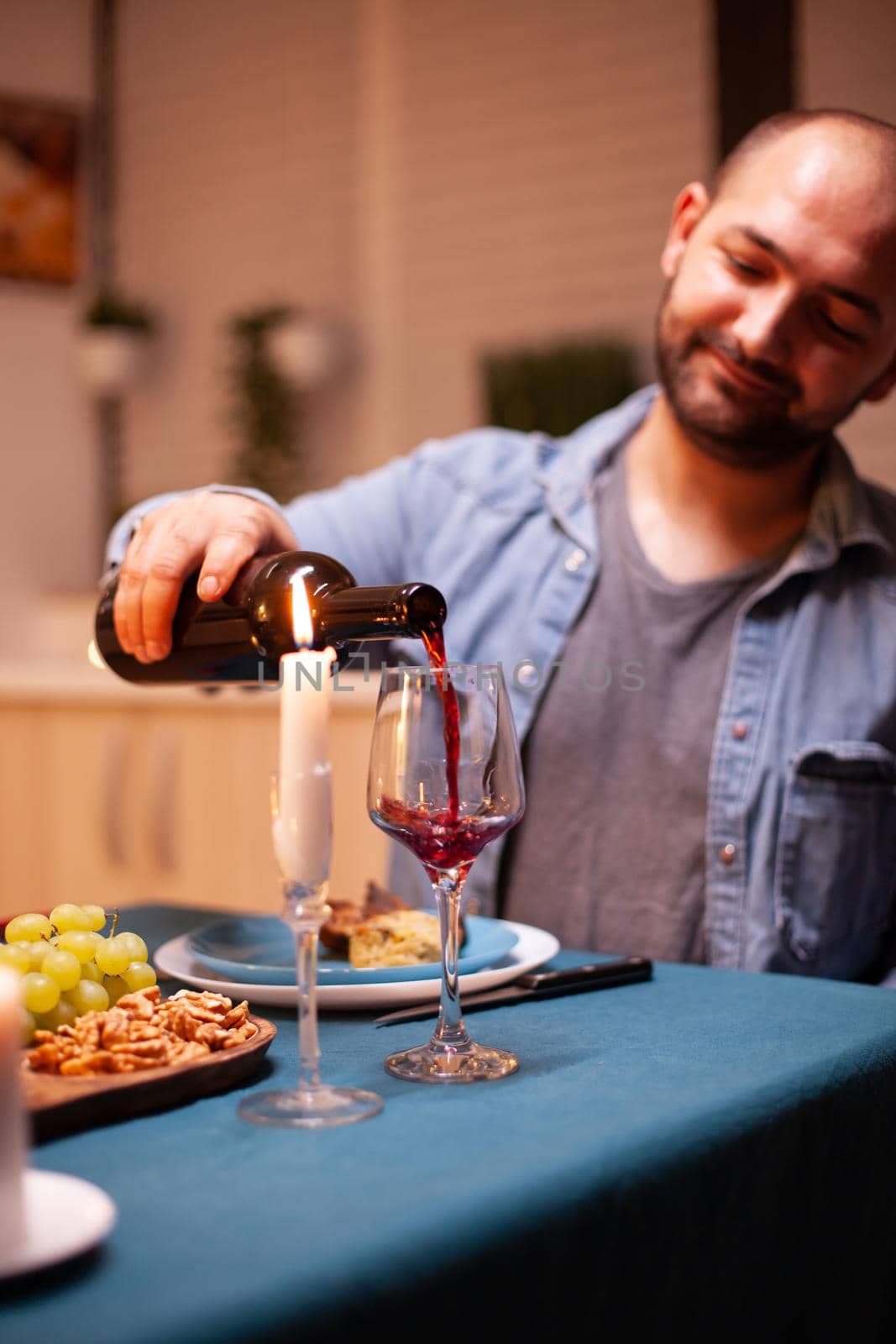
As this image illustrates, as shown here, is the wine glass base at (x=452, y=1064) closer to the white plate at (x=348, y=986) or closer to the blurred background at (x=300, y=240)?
the white plate at (x=348, y=986)

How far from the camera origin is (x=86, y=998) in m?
0.78

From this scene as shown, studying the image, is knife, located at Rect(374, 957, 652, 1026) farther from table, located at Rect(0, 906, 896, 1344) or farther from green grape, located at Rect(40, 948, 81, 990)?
green grape, located at Rect(40, 948, 81, 990)

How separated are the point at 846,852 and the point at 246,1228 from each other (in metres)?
1.11

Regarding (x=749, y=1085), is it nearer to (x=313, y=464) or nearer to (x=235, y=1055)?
(x=235, y=1055)

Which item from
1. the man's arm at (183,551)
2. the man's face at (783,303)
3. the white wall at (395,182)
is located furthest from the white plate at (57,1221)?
the white wall at (395,182)

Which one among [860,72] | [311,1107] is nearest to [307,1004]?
[311,1107]

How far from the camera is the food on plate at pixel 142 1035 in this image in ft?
2.31

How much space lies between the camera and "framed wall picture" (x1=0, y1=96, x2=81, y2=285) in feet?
14.3

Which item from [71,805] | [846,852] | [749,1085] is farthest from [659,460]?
[71,805]

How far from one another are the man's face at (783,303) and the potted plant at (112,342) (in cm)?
311

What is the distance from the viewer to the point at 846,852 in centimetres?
153

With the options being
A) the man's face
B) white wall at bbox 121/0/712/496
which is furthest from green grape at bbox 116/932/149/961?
white wall at bbox 121/0/712/496

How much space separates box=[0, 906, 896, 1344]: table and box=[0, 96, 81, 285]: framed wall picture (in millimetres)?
3986

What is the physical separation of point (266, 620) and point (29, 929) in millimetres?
271
